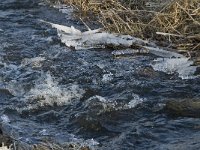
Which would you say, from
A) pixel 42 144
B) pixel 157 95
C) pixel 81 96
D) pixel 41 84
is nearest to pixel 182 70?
pixel 157 95

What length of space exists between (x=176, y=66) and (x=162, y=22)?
120 centimetres

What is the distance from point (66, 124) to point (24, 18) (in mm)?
4806

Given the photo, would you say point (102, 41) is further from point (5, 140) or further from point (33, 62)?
point (5, 140)

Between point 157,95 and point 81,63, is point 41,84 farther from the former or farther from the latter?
point 157,95

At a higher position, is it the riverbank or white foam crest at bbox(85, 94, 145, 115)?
the riverbank

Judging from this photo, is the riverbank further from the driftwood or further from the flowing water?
the flowing water

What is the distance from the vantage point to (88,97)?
6398 mm

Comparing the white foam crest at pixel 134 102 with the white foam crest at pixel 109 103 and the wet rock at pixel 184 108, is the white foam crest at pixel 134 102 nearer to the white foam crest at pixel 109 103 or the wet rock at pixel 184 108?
the white foam crest at pixel 109 103

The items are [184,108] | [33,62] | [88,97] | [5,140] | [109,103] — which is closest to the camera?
[5,140]

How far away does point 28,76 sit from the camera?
729cm

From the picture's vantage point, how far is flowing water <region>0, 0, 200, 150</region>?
5.34 meters

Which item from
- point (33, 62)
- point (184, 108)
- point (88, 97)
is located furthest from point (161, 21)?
point (184, 108)

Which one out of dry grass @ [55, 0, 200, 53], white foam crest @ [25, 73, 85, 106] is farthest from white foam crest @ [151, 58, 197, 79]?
white foam crest @ [25, 73, 85, 106]

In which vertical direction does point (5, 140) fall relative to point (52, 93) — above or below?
above
